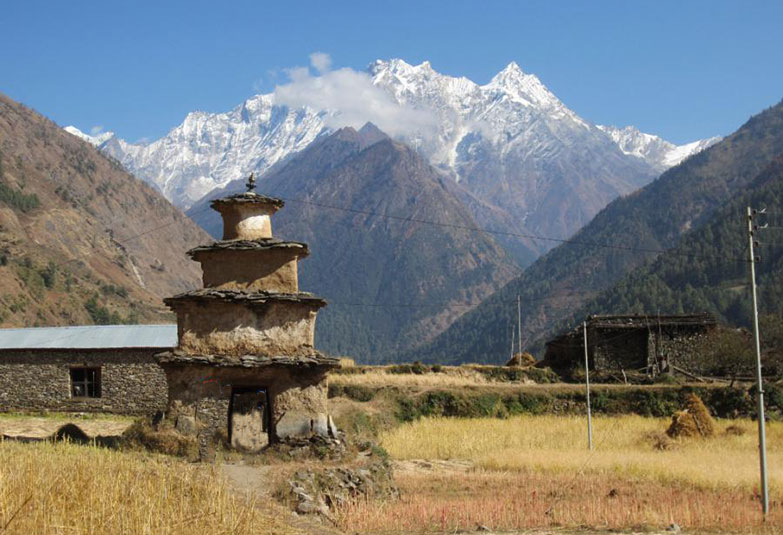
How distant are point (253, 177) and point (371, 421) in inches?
623

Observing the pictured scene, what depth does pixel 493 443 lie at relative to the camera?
124ft

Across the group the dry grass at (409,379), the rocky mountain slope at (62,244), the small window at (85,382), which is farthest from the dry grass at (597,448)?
the rocky mountain slope at (62,244)

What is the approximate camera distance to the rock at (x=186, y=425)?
2592 cm

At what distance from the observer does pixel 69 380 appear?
141 feet

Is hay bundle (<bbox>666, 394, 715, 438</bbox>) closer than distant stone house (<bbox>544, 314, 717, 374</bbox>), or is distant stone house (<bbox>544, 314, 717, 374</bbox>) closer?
hay bundle (<bbox>666, 394, 715, 438</bbox>)

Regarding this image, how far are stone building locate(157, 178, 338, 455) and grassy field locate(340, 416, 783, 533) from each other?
4.04 m

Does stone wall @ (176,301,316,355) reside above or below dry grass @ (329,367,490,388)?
above

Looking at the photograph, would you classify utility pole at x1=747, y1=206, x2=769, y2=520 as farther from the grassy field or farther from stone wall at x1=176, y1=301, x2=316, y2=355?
stone wall at x1=176, y1=301, x2=316, y2=355

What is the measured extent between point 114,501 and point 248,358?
11.3 m

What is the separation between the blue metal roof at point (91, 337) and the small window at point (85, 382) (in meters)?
1.20

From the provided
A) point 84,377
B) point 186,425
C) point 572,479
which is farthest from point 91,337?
point 572,479

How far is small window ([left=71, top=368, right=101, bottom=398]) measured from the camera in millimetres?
43000

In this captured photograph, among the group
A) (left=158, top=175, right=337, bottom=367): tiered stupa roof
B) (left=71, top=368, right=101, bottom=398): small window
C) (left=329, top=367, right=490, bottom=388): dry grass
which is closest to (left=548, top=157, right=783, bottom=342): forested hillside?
(left=329, top=367, right=490, bottom=388): dry grass

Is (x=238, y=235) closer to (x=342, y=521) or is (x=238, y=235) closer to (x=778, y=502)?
(x=342, y=521)
